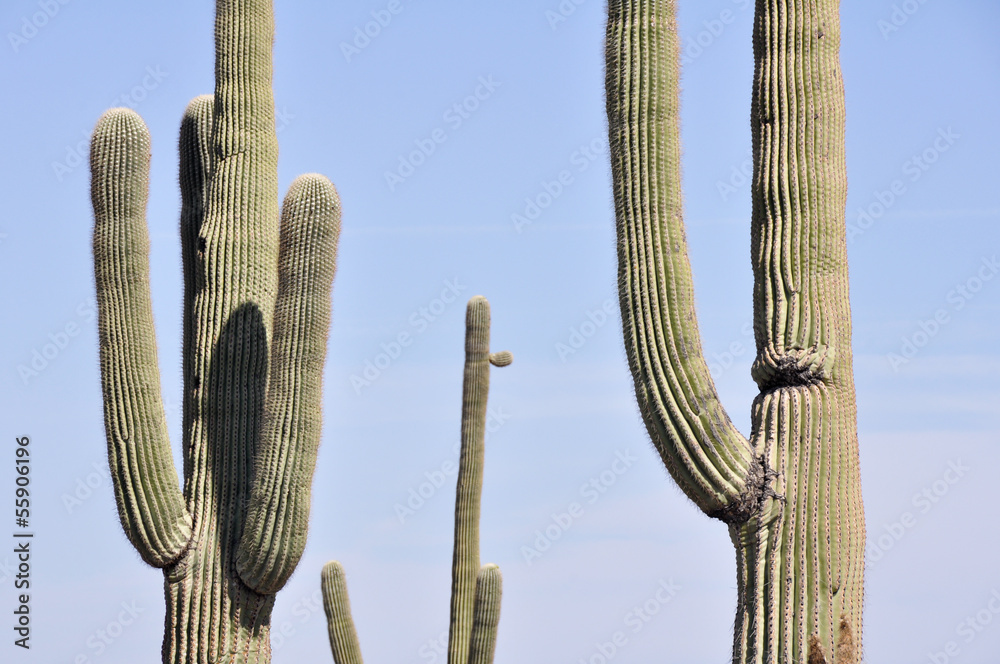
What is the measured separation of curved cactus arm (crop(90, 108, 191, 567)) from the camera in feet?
27.8

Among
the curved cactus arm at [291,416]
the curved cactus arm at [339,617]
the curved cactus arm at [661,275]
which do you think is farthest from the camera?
the curved cactus arm at [339,617]

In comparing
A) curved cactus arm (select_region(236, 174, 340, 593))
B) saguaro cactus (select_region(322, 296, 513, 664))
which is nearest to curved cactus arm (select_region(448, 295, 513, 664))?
saguaro cactus (select_region(322, 296, 513, 664))

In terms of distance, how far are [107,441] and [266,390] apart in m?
1.07

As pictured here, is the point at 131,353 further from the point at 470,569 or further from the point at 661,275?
the point at 470,569

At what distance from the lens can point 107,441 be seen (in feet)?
28.0

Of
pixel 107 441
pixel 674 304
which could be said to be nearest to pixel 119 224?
pixel 107 441

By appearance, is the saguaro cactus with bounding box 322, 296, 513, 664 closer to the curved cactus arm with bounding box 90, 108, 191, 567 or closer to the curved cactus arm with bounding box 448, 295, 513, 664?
the curved cactus arm with bounding box 448, 295, 513, 664

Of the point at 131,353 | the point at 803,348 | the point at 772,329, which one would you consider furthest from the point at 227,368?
the point at 803,348

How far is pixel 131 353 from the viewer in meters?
8.51

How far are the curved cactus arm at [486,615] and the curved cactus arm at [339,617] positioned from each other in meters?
1.23

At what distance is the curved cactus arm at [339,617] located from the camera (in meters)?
13.3

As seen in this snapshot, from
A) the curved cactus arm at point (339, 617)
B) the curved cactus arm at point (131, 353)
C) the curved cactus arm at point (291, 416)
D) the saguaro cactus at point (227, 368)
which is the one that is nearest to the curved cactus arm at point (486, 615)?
the curved cactus arm at point (339, 617)

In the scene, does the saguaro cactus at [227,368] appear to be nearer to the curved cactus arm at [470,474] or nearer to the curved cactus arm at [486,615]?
the curved cactus arm at [486,615]

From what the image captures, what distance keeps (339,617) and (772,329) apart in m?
8.16
